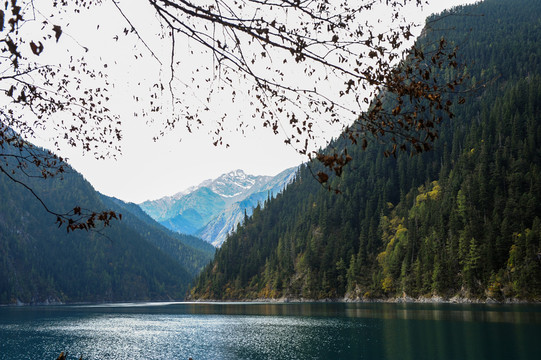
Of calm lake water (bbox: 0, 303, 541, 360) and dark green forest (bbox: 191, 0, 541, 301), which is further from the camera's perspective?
dark green forest (bbox: 191, 0, 541, 301)

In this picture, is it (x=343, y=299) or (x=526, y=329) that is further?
(x=343, y=299)

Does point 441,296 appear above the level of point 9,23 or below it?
below

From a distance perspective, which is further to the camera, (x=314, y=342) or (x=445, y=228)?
(x=445, y=228)

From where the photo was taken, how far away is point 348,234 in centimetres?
17562

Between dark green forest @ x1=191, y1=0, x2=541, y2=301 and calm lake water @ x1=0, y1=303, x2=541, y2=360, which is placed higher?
dark green forest @ x1=191, y1=0, x2=541, y2=301

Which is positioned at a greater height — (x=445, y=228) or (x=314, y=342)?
(x=445, y=228)

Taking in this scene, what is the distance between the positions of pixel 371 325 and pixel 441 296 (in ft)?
195

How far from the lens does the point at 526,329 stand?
47688 millimetres

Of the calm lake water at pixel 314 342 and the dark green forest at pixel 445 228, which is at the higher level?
the dark green forest at pixel 445 228

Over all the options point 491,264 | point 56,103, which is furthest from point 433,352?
point 491,264

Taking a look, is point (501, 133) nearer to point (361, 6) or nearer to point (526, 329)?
point (526, 329)

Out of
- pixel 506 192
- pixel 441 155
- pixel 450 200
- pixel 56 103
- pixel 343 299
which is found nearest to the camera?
pixel 56 103

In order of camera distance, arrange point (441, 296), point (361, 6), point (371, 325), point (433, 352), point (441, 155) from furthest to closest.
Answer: point (441, 155) < point (441, 296) < point (371, 325) < point (433, 352) < point (361, 6)

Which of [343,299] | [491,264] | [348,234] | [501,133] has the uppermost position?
[501,133]
